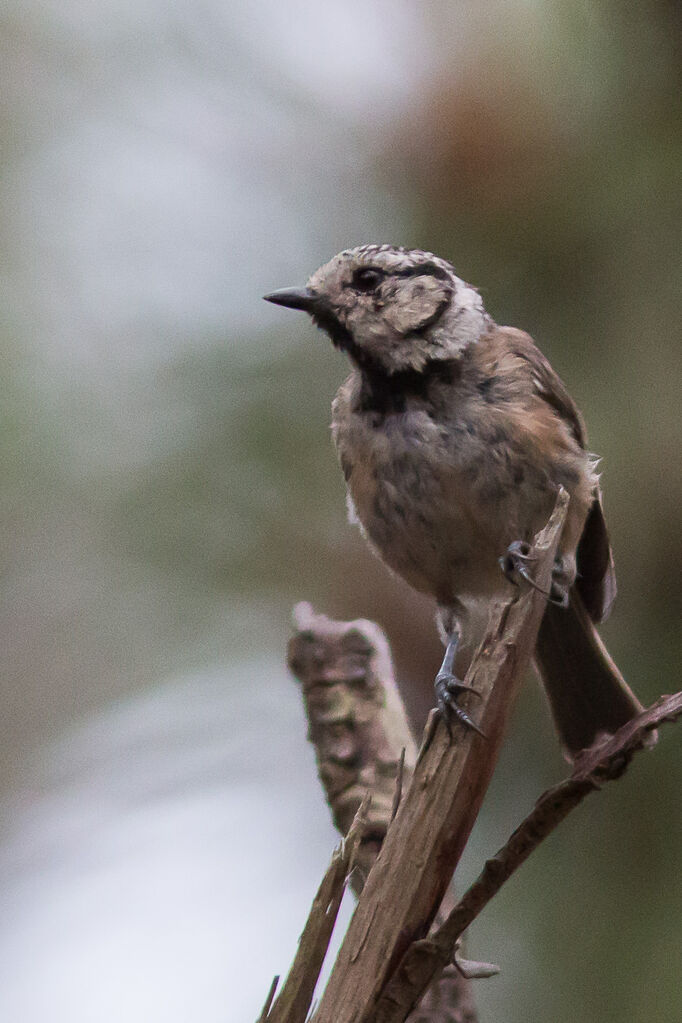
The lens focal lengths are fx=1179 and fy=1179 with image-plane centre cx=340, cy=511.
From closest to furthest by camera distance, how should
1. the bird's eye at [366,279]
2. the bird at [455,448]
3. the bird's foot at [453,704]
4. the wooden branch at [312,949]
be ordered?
the wooden branch at [312,949], the bird's foot at [453,704], the bird at [455,448], the bird's eye at [366,279]

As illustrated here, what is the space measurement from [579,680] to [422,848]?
103 cm

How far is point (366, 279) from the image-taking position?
2371 millimetres

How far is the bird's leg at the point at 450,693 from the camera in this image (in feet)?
4.89

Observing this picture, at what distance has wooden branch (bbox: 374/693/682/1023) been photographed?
1341mm

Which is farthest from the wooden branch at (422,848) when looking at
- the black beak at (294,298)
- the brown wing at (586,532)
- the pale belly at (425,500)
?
the black beak at (294,298)

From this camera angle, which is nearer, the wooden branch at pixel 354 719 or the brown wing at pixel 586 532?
the wooden branch at pixel 354 719

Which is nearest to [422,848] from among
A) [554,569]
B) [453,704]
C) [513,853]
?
[513,853]

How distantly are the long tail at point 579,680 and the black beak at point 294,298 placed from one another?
848 millimetres

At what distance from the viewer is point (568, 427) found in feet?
7.40

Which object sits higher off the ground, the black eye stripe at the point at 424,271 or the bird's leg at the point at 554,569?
the black eye stripe at the point at 424,271

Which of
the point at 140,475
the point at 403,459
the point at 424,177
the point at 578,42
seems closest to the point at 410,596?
the point at 403,459

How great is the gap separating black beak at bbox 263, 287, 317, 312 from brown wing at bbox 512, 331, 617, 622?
0.40 metres

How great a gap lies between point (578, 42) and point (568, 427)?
2.28ft

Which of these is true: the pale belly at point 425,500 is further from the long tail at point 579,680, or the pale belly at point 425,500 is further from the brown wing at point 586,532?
the long tail at point 579,680
